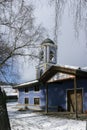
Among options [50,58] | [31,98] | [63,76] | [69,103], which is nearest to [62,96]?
[69,103]

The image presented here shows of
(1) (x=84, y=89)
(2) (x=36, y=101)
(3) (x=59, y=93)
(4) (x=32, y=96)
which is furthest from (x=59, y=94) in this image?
(4) (x=32, y=96)

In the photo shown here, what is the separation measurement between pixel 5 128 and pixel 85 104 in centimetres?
1540

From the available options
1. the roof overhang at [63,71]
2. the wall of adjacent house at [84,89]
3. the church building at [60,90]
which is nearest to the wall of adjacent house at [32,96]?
the church building at [60,90]

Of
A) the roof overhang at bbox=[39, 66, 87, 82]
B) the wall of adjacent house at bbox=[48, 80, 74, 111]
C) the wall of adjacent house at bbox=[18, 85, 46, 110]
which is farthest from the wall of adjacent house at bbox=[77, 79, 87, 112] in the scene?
the wall of adjacent house at bbox=[18, 85, 46, 110]

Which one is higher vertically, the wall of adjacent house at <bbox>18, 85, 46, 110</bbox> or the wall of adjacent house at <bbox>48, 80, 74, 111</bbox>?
the wall of adjacent house at <bbox>48, 80, 74, 111</bbox>

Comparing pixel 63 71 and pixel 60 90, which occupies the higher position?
pixel 63 71

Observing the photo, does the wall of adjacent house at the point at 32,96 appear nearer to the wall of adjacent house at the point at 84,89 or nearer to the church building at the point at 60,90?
the church building at the point at 60,90

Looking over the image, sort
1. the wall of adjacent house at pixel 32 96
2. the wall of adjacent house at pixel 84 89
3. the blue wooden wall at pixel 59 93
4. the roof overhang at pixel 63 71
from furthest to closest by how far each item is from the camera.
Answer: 1. the wall of adjacent house at pixel 32 96
2. the blue wooden wall at pixel 59 93
3. the wall of adjacent house at pixel 84 89
4. the roof overhang at pixel 63 71

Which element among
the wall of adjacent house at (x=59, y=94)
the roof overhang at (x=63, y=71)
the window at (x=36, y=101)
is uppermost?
the roof overhang at (x=63, y=71)

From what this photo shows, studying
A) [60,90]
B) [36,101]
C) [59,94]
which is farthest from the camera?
[36,101]

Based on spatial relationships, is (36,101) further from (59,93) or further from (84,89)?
(84,89)

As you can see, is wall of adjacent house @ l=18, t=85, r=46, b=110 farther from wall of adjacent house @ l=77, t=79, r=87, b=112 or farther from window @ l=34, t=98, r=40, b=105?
wall of adjacent house @ l=77, t=79, r=87, b=112

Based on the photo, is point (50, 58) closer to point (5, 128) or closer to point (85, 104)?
point (85, 104)

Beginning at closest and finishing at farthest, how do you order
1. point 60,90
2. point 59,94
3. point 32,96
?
point 60,90 < point 59,94 < point 32,96
